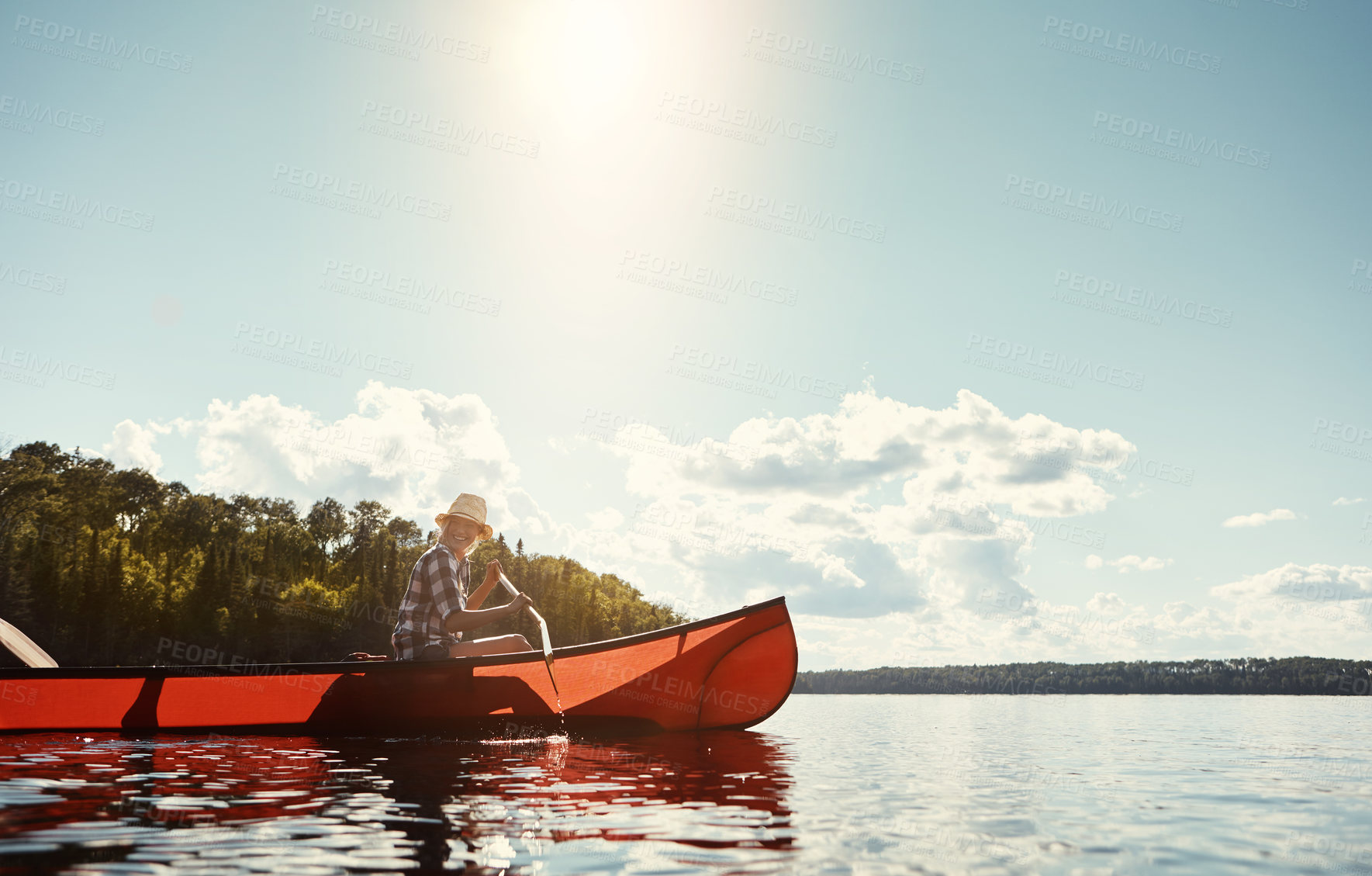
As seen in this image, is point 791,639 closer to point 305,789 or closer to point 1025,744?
point 1025,744

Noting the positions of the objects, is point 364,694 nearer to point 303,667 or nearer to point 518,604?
point 303,667

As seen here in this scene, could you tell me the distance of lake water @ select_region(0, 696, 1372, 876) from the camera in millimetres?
3855

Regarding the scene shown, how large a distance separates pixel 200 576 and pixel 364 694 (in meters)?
70.4

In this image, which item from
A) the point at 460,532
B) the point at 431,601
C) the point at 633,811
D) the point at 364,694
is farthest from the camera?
the point at 364,694

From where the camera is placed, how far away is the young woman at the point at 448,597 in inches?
342

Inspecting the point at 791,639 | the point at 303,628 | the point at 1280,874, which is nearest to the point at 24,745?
the point at 791,639

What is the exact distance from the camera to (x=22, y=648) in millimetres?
10156

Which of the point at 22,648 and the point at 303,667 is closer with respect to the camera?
the point at 303,667

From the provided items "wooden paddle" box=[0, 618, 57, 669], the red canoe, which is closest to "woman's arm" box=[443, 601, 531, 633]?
the red canoe

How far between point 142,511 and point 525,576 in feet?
123

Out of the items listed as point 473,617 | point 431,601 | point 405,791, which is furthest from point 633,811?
point 431,601

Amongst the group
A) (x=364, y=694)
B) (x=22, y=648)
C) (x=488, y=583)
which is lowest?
(x=364, y=694)

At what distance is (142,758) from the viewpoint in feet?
23.7

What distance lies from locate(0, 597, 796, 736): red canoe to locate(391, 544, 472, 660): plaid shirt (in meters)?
0.33
